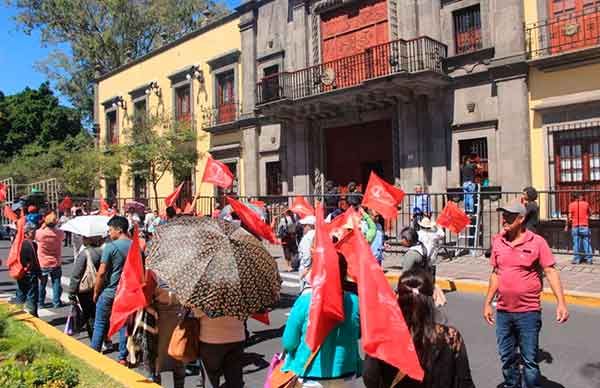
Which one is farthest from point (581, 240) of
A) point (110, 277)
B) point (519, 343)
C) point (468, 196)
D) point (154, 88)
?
point (154, 88)

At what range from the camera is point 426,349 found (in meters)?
2.91

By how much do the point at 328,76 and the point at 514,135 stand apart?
7.10m

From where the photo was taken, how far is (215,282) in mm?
3869

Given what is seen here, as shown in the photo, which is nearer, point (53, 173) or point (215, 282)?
point (215, 282)

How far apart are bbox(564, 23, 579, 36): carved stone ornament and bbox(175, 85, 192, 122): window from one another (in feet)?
60.0

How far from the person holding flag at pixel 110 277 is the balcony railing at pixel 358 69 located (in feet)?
40.2

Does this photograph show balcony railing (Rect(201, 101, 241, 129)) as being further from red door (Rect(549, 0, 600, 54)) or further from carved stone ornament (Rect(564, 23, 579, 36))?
carved stone ornament (Rect(564, 23, 579, 36))

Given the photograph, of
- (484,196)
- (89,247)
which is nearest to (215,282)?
(89,247)

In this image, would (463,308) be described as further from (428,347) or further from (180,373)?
(428,347)

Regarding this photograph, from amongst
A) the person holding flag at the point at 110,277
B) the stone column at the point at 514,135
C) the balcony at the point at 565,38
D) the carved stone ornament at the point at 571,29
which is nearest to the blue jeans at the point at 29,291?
the person holding flag at the point at 110,277

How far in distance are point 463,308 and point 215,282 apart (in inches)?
252

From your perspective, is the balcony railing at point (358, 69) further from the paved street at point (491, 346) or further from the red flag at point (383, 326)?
the red flag at point (383, 326)

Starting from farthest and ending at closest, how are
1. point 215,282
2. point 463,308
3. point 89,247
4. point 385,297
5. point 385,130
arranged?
point 385,130 < point 463,308 < point 89,247 < point 215,282 < point 385,297

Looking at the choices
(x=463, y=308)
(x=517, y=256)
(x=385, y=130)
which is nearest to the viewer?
(x=517, y=256)
